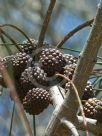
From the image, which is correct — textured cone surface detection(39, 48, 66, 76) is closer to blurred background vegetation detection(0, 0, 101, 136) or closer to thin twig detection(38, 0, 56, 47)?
thin twig detection(38, 0, 56, 47)

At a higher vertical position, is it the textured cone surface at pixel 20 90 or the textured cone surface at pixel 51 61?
the textured cone surface at pixel 51 61

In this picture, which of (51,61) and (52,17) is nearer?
(51,61)

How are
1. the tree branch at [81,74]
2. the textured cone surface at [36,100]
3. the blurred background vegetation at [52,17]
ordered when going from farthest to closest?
the blurred background vegetation at [52,17] → the textured cone surface at [36,100] → the tree branch at [81,74]

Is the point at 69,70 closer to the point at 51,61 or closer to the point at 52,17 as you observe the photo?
the point at 51,61

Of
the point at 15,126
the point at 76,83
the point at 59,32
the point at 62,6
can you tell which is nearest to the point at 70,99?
the point at 76,83

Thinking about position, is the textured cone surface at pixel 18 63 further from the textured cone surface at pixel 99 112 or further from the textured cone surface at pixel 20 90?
the textured cone surface at pixel 99 112

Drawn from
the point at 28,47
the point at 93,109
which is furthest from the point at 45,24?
the point at 93,109

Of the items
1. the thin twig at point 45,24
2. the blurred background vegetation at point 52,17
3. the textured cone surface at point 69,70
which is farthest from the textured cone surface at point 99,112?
the blurred background vegetation at point 52,17

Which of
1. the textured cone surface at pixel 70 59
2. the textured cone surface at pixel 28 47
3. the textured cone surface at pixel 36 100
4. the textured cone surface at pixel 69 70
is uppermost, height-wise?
the textured cone surface at pixel 28 47
